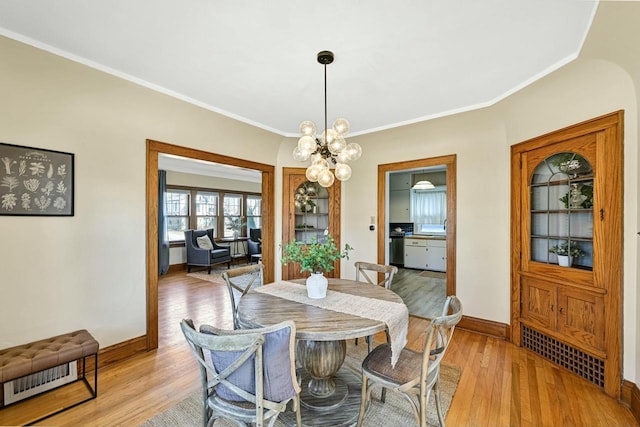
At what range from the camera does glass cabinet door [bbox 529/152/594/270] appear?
2.52 metres

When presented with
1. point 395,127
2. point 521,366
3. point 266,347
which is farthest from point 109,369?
point 395,127

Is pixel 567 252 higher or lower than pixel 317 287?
higher

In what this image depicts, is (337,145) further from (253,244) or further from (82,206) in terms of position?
(253,244)

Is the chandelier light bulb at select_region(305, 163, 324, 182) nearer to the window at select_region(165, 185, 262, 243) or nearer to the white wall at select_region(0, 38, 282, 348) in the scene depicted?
the white wall at select_region(0, 38, 282, 348)

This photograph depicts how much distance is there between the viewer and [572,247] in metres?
2.63

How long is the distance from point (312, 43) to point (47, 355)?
2920mm

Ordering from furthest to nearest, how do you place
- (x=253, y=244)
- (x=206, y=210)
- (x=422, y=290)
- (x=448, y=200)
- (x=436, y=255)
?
(x=253, y=244) < (x=206, y=210) < (x=436, y=255) < (x=422, y=290) < (x=448, y=200)

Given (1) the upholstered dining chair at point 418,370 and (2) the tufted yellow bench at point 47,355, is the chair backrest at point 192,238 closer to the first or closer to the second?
(2) the tufted yellow bench at point 47,355

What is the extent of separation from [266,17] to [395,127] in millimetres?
2475

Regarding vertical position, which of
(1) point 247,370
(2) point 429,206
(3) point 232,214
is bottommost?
(1) point 247,370

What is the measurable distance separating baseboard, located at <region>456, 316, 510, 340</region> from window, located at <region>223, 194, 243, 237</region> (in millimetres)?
6619

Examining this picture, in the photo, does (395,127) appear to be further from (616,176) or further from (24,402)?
(24,402)

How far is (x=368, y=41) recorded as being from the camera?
6.81ft

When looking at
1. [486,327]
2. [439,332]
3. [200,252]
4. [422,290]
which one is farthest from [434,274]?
[200,252]
